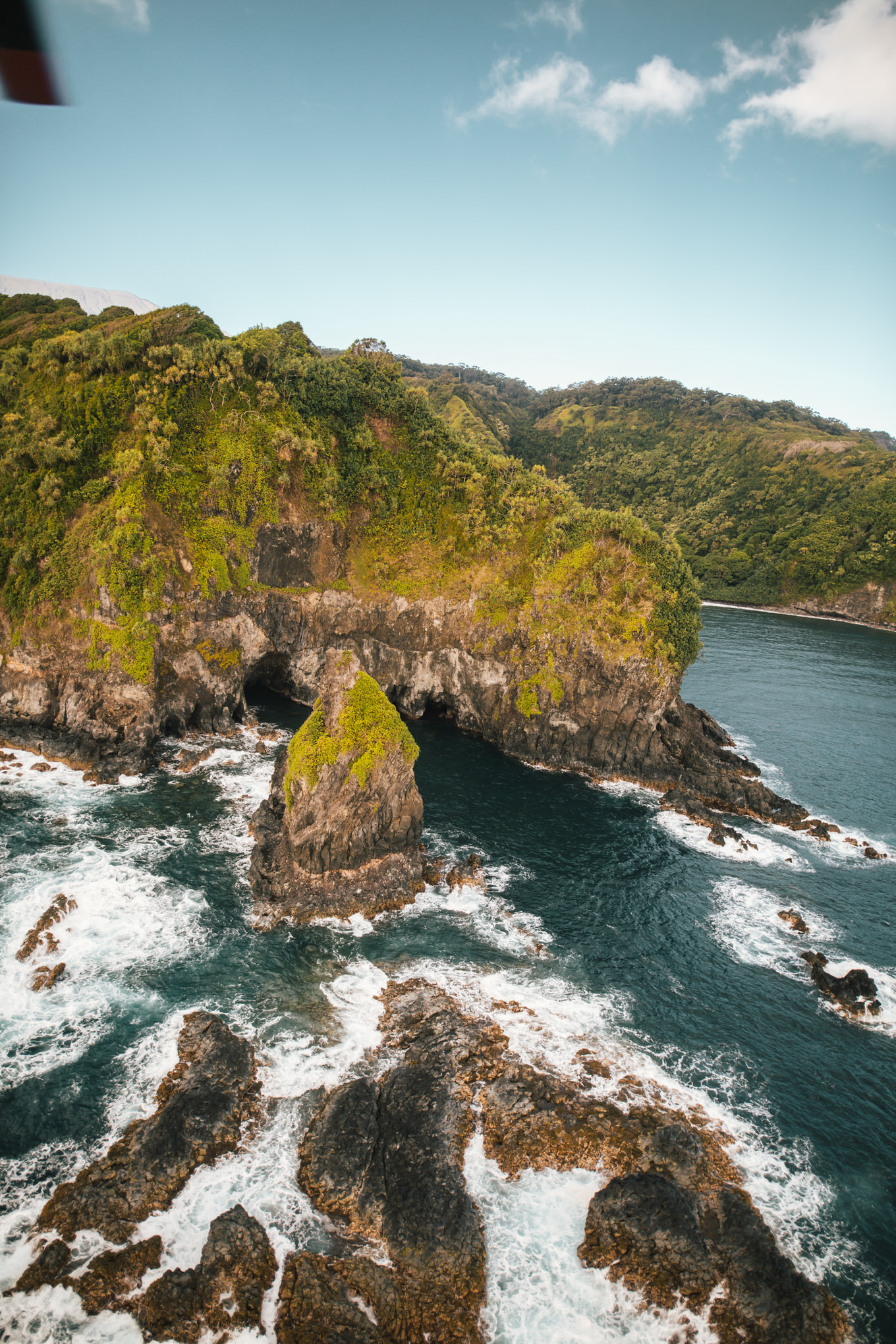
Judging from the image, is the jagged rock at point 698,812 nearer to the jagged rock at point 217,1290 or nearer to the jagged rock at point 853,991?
the jagged rock at point 853,991

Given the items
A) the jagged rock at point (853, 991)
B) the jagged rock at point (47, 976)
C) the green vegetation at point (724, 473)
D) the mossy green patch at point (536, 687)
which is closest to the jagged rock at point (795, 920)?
the jagged rock at point (853, 991)

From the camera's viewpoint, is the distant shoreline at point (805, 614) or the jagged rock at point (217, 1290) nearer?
the jagged rock at point (217, 1290)

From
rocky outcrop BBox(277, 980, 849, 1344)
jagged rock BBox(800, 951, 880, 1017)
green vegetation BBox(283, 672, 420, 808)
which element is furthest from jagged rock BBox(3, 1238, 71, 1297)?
jagged rock BBox(800, 951, 880, 1017)

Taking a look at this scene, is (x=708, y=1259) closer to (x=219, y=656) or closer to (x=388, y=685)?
(x=219, y=656)

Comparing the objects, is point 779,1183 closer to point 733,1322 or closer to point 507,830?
point 733,1322

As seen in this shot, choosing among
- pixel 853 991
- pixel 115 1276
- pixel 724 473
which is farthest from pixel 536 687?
pixel 724 473

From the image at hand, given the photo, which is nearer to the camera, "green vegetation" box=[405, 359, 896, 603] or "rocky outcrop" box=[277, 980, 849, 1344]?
"rocky outcrop" box=[277, 980, 849, 1344]

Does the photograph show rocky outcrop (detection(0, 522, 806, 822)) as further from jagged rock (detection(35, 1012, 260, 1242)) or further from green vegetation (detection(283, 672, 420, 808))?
jagged rock (detection(35, 1012, 260, 1242))
